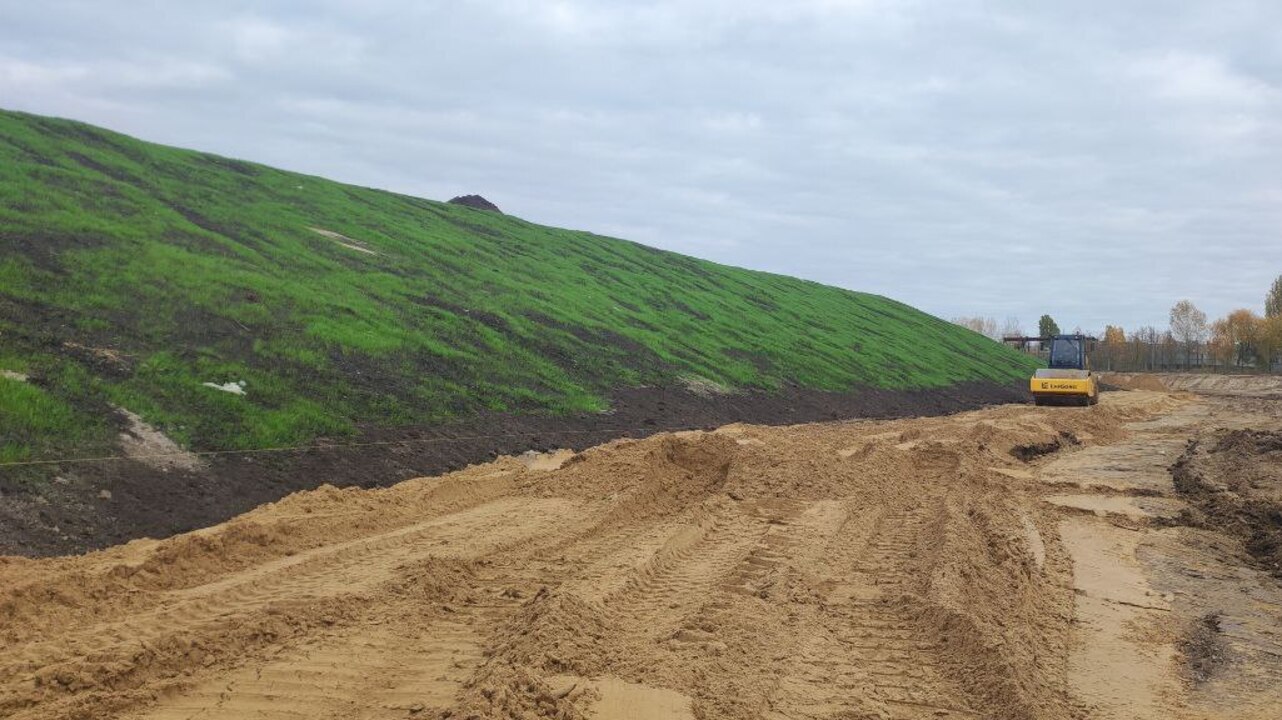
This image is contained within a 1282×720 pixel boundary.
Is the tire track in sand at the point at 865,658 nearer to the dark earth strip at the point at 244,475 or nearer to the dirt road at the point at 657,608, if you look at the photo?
the dirt road at the point at 657,608

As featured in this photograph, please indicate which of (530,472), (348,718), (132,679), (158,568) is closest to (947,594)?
(348,718)

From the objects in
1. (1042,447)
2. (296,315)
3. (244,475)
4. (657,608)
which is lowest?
(244,475)

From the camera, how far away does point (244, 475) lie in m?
12.8

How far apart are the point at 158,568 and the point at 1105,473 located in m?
15.2

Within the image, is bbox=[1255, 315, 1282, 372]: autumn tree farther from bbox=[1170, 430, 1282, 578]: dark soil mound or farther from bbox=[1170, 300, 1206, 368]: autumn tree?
bbox=[1170, 430, 1282, 578]: dark soil mound

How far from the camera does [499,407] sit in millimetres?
20094

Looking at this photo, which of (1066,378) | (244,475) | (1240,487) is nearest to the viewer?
(244,475)

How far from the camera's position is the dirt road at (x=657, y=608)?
5680 millimetres

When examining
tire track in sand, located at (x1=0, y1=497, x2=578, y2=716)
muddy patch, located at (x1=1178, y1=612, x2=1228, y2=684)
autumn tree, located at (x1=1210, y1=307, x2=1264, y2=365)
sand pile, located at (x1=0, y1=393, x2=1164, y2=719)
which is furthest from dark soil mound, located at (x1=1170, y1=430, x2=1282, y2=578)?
autumn tree, located at (x1=1210, y1=307, x2=1264, y2=365)

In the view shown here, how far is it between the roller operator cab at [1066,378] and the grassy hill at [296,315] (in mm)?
7524

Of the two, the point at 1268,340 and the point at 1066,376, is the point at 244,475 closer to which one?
the point at 1066,376

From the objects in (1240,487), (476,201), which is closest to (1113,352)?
(476,201)

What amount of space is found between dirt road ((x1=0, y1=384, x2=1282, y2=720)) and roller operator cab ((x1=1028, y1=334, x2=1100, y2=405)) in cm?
1954

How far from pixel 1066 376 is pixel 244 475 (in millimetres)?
27369
